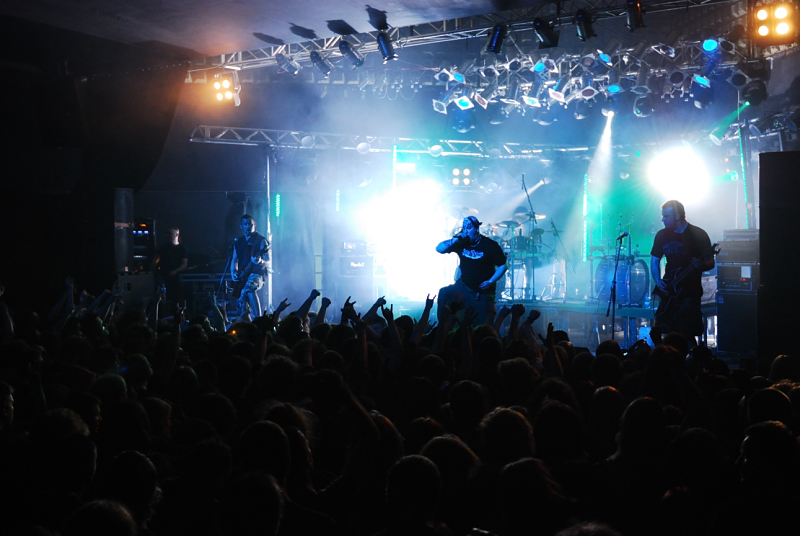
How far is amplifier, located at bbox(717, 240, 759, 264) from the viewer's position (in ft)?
30.8

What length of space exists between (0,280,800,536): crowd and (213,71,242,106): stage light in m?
9.53

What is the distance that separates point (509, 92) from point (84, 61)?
8657 mm

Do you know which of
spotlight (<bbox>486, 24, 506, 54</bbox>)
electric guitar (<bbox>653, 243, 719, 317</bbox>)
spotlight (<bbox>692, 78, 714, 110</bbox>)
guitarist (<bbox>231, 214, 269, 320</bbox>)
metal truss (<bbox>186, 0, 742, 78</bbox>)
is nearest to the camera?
electric guitar (<bbox>653, 243, 719, 317</bbox>)

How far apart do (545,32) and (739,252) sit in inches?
172

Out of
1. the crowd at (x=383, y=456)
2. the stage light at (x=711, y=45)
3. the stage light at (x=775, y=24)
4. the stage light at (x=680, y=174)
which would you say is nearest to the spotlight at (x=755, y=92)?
the stage light at (x=711, y=45)

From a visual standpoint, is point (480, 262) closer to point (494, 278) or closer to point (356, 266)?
point (494, 278)

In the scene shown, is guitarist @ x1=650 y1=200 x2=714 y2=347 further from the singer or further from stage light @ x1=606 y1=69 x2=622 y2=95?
stage light @ x1=606 y1=69 x2=622 y2=95

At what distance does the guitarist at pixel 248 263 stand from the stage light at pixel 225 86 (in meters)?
2.77

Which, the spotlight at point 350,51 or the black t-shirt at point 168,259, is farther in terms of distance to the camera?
the black t-shirt at point 168,259

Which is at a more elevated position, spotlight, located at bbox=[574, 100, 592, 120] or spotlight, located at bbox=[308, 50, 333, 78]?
spotlight, located at bbox=[308, 50, 333, 78]

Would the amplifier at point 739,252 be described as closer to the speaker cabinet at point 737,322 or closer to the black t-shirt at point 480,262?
the speaker cabinet at point 737,322

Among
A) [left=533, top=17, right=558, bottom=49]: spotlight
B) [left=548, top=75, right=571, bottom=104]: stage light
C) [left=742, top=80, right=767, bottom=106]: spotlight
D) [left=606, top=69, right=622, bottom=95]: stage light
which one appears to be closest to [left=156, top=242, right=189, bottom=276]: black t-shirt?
[left=533, top=17, right=558, bottom=49]: spotlight

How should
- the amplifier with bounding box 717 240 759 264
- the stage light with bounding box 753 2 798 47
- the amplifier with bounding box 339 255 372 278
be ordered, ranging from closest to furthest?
the stage light with bounding box 753 2 798 47 < the amplifier with bounding box 717 240 759 264 < the amplifier with bounding box 339 255 372 278

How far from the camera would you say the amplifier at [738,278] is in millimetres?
9297
